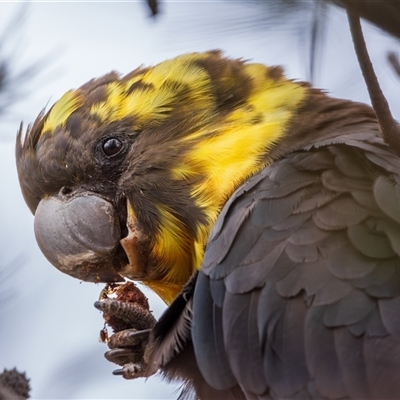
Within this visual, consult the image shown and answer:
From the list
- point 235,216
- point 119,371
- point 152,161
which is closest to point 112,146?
point 152,161

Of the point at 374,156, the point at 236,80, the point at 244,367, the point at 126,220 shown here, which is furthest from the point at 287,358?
the point at 236,80

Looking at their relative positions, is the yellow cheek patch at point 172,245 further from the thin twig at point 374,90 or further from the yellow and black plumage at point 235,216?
the thin twig at point 374,90

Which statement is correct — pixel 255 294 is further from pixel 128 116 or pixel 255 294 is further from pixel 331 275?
pixel 128 116

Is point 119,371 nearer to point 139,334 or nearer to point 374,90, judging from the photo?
point 139,334

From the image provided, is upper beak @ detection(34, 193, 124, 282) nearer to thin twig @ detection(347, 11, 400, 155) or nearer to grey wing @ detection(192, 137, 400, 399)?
grey wing @ detection(192, 137, 400, 399)

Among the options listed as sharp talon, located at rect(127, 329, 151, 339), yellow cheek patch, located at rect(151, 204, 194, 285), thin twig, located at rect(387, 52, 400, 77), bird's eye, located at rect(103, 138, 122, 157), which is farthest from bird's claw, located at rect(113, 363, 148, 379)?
thin twig, located at rect(387, 52, 400, 77)
